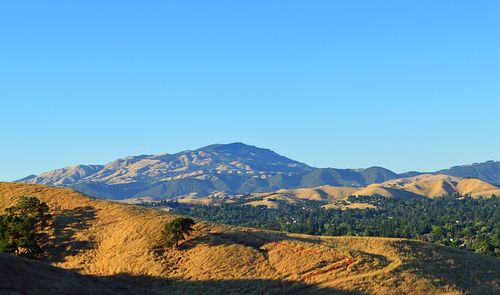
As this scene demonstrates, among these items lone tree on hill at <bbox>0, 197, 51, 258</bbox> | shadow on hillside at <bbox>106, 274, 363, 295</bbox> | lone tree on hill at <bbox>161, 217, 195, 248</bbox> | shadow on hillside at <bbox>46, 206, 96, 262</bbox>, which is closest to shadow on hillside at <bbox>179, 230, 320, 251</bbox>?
lone tree on hill at <bbox>161, 217, 195, 248</bbox>

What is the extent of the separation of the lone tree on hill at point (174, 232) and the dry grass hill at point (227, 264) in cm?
147

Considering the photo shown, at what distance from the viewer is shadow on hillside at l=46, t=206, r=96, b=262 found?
249 feet

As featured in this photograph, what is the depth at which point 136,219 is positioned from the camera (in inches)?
3297

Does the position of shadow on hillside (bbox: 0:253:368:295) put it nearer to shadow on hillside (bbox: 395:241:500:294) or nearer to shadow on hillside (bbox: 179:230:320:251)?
shadow on hillside (bbox: 179:230:320:251)

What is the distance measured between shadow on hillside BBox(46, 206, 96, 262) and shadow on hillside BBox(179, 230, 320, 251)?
14.6 m

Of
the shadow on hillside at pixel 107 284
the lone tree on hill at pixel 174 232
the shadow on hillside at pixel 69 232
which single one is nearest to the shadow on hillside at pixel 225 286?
the shadow on hillside at pixel 107 284

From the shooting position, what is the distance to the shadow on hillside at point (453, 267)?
204 ft

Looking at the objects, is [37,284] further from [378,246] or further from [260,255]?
[378,246]

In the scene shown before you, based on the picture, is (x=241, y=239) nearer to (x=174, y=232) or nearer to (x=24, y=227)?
(x=174, y=232)

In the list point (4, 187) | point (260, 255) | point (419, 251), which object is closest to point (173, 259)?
point (260, 255)

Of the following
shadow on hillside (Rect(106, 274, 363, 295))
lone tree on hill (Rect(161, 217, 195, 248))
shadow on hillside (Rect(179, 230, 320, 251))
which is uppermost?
lone tree on hill (Rect(161, 217, 195, 248))

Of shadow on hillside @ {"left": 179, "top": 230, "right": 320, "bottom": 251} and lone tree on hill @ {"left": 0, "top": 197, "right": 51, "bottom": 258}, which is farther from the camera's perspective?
shadow on hillside @ {"left": 179, "top": 230, "right": 320, "bottom": 251}

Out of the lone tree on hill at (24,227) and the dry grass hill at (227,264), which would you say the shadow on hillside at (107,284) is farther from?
the lone tree on hill at (24,227)

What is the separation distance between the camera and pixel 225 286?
6347 centimetres
